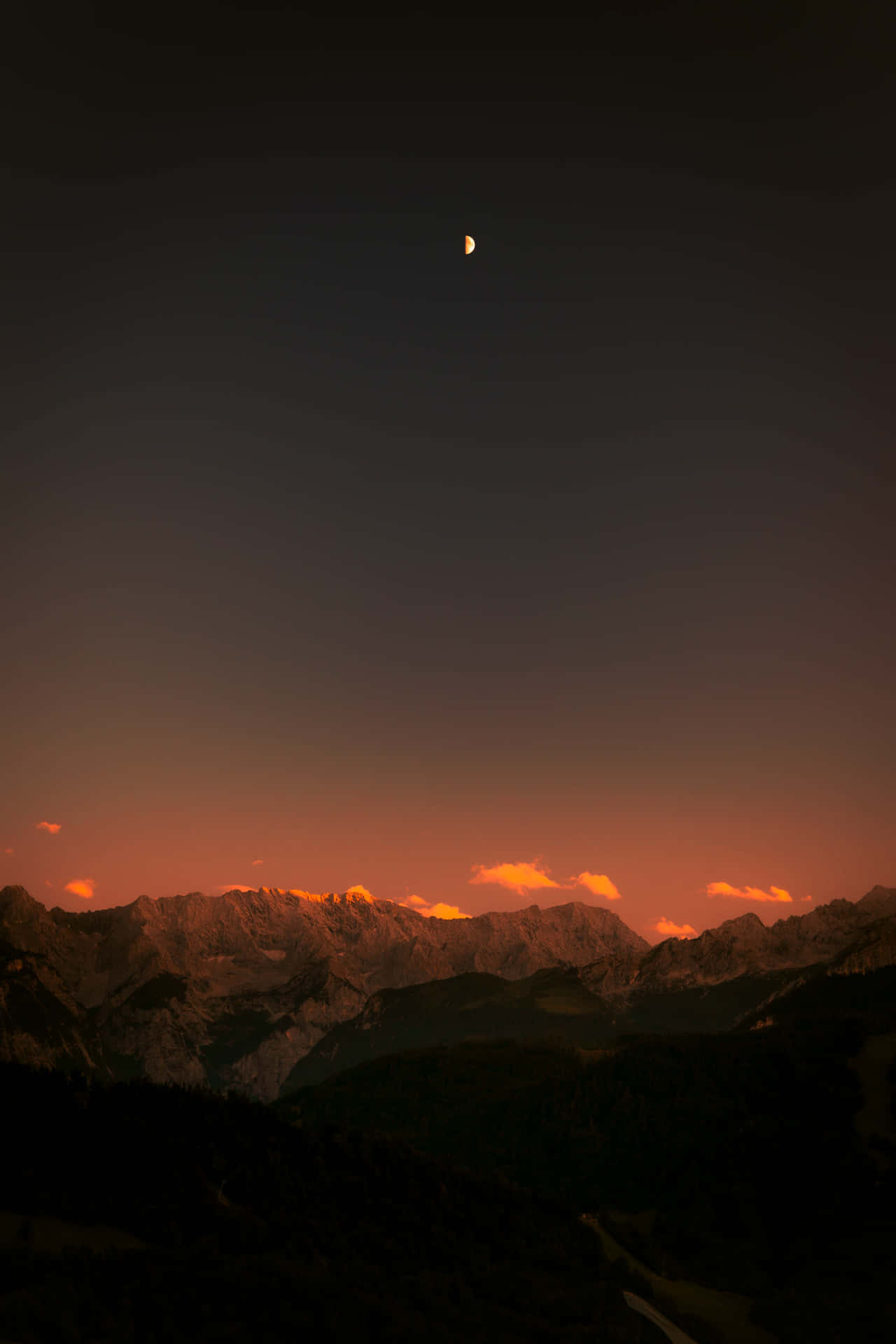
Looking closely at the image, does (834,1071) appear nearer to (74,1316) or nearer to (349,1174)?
(349,1174)

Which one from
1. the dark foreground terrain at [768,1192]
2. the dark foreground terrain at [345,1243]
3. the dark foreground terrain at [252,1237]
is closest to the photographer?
the dark foreground terrain at [252,1237]

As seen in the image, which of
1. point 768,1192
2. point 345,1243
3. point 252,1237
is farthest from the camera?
point 768,1192

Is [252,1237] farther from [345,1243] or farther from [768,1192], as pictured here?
[768,1192]

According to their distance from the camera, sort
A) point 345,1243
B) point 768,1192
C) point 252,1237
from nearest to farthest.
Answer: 1. point 252,1237
2. point 345,1243
3. point 768,1192

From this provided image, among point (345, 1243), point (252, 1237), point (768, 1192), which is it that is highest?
point (252, 1237)

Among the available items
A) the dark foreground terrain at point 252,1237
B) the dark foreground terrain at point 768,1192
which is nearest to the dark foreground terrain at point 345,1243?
the dark foreground terrain at point 252,1237

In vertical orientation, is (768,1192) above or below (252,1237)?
below

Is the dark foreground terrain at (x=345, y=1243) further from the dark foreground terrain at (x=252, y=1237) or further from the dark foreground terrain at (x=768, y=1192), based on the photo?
the dark foreground terrain at (x=768, y=1192)

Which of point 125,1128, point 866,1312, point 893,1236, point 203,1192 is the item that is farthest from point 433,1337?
point 893,1236

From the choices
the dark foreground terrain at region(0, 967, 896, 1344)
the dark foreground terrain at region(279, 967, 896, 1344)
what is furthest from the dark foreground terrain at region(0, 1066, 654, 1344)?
the dark foreground terrain at region(279, 967, 896, 1344)

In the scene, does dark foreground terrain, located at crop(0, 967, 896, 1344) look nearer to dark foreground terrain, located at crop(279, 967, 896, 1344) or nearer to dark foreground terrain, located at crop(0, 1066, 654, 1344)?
dark foreground terrain, located at crop(0, 1066, 654, 1344)

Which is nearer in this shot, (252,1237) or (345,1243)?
(252,1237)

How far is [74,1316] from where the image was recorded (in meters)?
39.2

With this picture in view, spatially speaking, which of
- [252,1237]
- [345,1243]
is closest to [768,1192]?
[345,1243]
